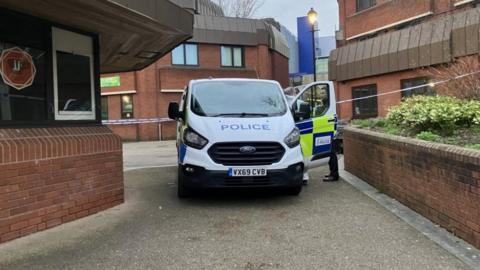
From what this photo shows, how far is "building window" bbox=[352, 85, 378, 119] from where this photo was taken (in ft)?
79.6

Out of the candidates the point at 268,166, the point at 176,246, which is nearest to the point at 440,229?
the point at 268,166

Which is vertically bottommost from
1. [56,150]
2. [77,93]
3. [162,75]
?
[56,150]

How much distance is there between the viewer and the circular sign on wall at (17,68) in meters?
5.87

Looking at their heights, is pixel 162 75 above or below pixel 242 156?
above

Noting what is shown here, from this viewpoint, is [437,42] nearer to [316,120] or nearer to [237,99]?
[316,120]

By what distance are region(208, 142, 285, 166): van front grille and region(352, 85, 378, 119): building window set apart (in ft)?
58.3

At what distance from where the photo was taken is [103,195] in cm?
712

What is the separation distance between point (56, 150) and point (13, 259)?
1.69 metres

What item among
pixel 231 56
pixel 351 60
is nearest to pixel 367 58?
pixel 351 60

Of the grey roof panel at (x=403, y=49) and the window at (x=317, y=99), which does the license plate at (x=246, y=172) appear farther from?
the grey roof panel at (x=403, y=49)

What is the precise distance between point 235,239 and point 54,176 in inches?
97.3

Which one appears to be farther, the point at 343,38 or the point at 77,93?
the point at 343,38

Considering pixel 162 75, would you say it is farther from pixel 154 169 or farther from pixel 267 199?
pixel 267 199

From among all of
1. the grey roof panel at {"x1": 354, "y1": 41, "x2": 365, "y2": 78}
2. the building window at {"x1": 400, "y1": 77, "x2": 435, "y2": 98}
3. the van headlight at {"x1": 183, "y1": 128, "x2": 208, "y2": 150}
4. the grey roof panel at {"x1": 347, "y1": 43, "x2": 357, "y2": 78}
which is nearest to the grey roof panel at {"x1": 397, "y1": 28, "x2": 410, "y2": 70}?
the building window at {"x1": 400, "y1": 77, "x2": 435, "y2": 98}
